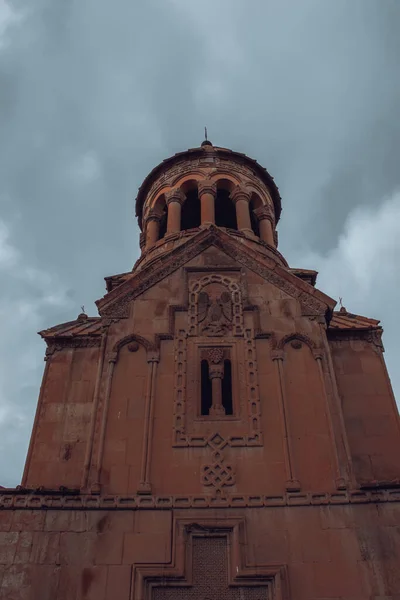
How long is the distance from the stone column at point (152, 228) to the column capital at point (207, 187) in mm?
1826

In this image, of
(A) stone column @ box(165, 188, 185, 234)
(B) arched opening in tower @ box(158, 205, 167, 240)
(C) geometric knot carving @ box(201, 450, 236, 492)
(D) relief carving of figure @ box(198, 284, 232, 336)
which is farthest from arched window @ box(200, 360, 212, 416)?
(B) arched opening in tower @ box(158, 205, 167, 240)

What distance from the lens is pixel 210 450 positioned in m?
10.3

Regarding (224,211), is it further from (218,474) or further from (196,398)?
(218,474)

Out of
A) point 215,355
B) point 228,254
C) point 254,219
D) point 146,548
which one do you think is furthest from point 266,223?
point 146,548

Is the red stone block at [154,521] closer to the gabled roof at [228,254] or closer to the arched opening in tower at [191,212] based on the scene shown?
the gabled roof at [228,254]

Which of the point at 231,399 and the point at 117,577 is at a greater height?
the point at 231,399

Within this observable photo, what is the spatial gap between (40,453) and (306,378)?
18.5 ft

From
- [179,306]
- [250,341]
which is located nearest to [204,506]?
[250,341]

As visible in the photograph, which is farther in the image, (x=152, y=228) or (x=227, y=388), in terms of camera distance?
(x=152, y=228)

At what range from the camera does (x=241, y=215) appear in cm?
1933

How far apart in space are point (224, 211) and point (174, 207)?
254cm

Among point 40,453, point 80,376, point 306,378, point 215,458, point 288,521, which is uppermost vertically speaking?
point 80,376

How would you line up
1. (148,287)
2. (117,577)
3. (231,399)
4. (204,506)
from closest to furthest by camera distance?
(117,577) < (204,506) < (231,399) < (148,287)

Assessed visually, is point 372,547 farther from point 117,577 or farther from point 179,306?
point 179,306
